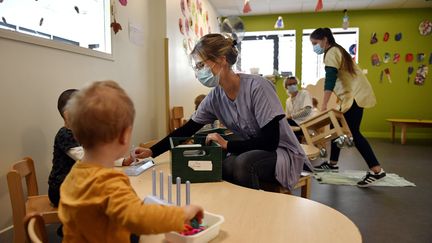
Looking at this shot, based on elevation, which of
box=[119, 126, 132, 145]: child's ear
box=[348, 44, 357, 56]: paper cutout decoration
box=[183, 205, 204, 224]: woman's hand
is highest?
box=[348, 44, 357, 56]: paper cutout decoration

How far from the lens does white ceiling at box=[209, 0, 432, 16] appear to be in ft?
18.6

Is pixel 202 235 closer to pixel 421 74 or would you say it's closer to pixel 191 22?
pixel 191 22

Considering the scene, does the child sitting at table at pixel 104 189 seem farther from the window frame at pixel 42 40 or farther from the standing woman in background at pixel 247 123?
the window frame at pixel 42 40

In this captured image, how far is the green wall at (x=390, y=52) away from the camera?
240 inches

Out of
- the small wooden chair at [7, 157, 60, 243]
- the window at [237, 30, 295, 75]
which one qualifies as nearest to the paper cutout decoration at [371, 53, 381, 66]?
the window at [237, 30, 295, 75]

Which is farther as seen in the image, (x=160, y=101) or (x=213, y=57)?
(x=160, y=101)

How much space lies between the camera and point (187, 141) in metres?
1.61

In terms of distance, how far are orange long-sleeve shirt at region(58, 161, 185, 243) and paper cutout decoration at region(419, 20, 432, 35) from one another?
686 centimetres

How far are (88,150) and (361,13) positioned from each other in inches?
259

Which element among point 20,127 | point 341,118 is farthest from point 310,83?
point 20,127

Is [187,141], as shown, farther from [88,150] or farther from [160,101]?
[160,101]

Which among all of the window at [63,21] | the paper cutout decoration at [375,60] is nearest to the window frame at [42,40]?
the window at [63,21]

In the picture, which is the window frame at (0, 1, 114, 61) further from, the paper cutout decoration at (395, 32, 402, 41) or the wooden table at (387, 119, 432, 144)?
the paper cutout decoration at (395, 32, 402, 41)

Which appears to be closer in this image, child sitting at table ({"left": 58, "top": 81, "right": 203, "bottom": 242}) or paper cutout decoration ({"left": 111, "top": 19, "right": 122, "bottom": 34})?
child sitting at table ({"left": 58, "top": 81, "right": 203, "bottom": 242})
